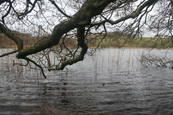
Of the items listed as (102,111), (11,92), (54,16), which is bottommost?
(102,111)

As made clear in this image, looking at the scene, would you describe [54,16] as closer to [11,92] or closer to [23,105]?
[23,105]

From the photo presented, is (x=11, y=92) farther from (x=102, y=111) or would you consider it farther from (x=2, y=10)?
(x=102, y=111)

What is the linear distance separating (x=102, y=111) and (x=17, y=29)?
564cm

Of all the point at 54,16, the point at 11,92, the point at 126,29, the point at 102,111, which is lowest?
the point at 102,111

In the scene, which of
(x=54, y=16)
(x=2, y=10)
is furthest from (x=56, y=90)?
(x=2, y=10)

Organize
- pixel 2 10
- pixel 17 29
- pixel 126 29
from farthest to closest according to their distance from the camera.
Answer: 1. pixel 17 29
2. pixel 126 29
3. pixel 2 10

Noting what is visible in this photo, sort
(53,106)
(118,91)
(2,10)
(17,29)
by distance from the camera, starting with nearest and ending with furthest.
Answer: (2,10)
(53,106)
(17,29)
(118,91)

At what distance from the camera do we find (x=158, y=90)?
8.26 metres

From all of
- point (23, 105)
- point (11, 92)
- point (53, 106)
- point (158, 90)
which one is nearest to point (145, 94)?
point (158, 90)

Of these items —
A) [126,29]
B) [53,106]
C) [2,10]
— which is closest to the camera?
[2,10]

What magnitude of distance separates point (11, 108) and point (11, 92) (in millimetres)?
2153

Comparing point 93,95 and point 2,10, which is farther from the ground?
point 2,10

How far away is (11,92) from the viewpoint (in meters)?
7.54

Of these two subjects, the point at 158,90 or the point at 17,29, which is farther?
the point at 158,90
